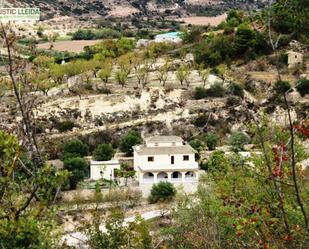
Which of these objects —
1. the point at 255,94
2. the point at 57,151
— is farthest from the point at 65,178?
the point at 255,94

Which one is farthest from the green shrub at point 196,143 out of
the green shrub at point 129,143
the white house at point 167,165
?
the green shrub at point 129,143

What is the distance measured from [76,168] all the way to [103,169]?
1.18 meters

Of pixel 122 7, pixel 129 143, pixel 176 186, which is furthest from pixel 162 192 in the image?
pixel 122 7

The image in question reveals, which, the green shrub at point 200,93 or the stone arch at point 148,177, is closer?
the stone arch at point 148,177

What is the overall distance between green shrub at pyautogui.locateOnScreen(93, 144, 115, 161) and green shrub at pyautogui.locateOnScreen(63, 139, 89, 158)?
99 centimetres

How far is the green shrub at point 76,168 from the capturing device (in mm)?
28422

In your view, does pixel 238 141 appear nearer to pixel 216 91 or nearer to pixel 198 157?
pixel 198 157

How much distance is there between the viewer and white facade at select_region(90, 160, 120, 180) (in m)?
29.4

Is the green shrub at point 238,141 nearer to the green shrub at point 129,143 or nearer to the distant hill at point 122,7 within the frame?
the green shrub at point 129,143

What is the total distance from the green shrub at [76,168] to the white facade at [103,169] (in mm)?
318

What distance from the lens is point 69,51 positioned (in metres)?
58.3

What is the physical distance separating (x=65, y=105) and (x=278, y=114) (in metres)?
11.6

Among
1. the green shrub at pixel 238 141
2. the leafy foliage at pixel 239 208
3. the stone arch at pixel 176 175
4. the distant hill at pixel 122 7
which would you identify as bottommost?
the distant hill at pixel 122 7

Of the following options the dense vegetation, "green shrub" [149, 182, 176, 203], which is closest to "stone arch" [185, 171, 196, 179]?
the dense vegetation
